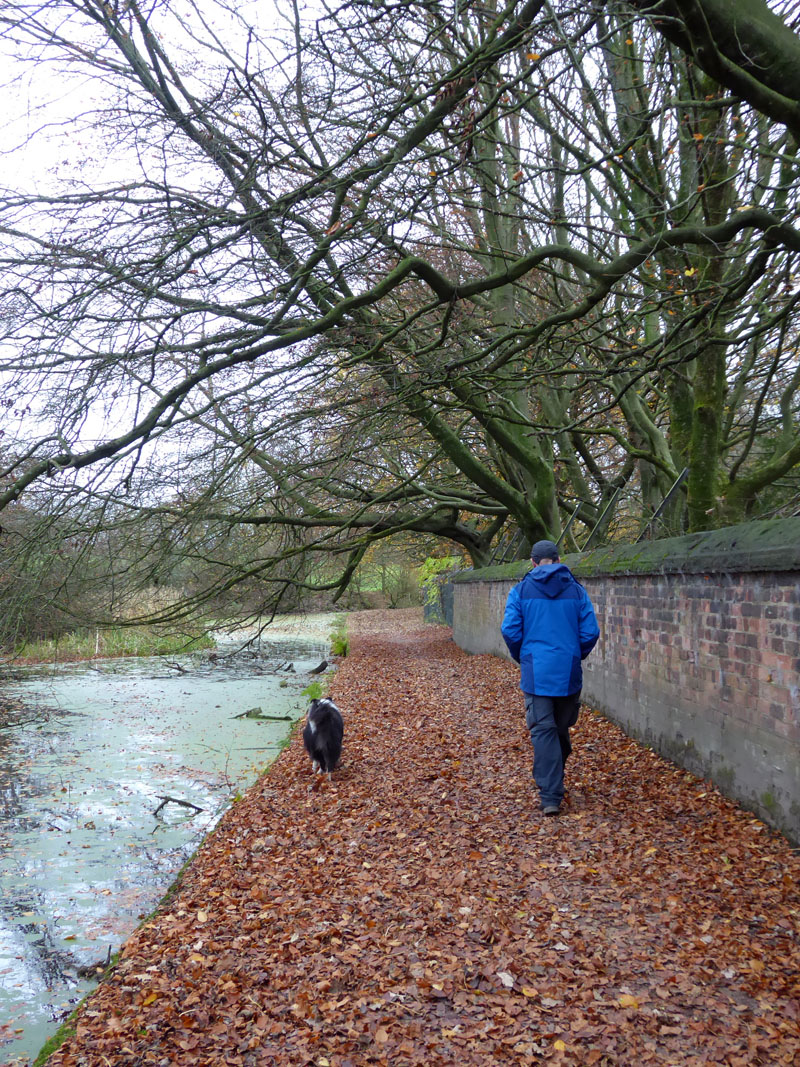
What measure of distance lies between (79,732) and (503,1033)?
1209 cm

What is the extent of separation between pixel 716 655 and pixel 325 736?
382 centimetres

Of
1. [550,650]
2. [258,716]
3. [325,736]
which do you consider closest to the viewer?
[550,650]

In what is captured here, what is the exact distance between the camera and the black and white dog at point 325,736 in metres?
8.21

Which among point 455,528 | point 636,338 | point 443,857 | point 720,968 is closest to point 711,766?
point 443,857

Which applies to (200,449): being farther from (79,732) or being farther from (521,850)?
(79,732)

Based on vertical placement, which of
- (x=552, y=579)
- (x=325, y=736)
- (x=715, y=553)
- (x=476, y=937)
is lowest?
(x=476, y=937)

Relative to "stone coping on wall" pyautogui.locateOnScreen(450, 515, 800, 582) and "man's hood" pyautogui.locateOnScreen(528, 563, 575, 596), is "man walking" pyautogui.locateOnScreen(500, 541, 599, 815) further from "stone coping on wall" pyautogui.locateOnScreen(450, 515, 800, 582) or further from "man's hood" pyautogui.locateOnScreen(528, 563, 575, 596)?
"stone coping on wall" pyautogui.locateOnScreen(450, 515, 800, 582)

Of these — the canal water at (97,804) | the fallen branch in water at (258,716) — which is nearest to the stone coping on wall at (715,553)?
the canal water at (97,804)

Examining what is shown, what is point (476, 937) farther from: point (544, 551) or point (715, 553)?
point (715, 553)

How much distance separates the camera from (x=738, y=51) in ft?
15.6

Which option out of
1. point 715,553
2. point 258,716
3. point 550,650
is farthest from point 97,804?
point 715,553

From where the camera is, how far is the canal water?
557 centimetres

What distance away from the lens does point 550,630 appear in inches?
250

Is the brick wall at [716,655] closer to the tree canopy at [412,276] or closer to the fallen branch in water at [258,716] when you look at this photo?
the tree canopy at [412,276]
